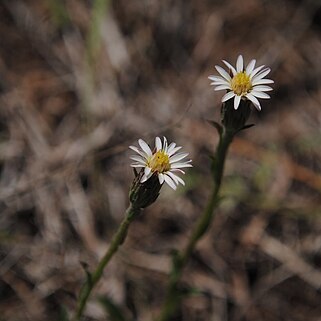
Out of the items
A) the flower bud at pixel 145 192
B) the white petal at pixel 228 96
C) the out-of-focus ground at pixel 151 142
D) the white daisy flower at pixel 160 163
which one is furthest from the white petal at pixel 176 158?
the out-of-focus ground at pixel 151 142

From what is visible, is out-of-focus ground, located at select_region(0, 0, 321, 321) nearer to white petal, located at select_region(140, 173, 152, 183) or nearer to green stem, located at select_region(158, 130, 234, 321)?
green stem, located at select_region(158, 130, 234, 321)

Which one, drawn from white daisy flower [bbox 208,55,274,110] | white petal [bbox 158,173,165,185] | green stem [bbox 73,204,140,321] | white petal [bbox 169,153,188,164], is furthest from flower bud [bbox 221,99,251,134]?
green stem [bbox 73,204,140,321]

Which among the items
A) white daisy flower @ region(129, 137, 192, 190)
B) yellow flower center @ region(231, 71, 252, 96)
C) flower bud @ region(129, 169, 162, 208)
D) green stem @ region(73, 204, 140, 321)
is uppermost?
yellow flower center @ region(231, 71, 252, 96)

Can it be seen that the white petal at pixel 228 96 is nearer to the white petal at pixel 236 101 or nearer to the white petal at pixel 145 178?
the white petal at pixel 236 101

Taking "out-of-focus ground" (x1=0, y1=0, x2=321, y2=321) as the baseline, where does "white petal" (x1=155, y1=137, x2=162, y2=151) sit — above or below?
below

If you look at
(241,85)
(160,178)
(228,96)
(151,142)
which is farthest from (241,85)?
(151,142)

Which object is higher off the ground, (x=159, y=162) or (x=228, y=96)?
(x=228, y=96)

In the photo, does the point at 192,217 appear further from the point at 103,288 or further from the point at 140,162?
the point at 140,162

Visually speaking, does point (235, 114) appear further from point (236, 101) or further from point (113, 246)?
point (113, 246)
